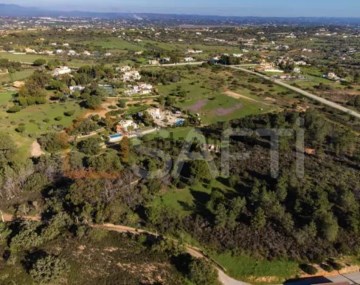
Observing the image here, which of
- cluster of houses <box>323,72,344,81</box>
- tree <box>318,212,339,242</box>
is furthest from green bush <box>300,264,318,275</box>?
cluster of houses <box>323,72,344,81</box>

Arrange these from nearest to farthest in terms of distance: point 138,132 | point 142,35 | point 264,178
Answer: point 264,178
point 138,132
point 142,35

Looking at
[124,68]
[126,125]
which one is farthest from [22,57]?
[126,125]

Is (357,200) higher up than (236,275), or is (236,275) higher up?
(357,200)

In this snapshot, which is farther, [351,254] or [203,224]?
[203,224]

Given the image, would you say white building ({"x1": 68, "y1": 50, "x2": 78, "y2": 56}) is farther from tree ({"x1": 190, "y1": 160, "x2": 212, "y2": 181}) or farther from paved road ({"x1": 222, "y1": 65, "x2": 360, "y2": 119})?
tree ({"x1": 190, "y1": 160, "x2": 212, "y2": 181})

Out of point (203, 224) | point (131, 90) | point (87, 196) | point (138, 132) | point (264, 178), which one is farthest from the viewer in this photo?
point (131, 90)

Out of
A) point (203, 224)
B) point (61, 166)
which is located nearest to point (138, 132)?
point (61, 166)

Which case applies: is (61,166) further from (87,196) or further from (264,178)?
(264,178)
